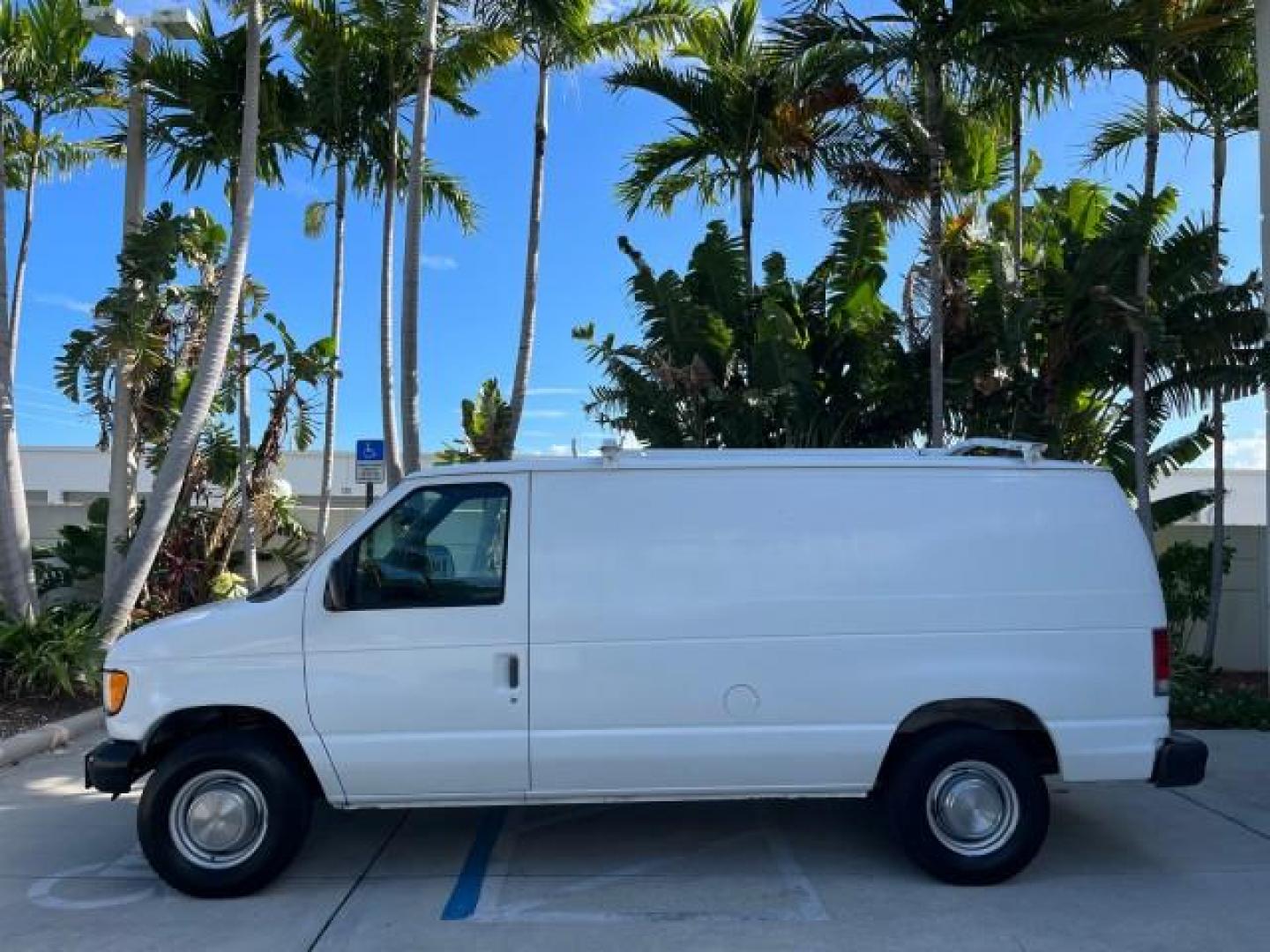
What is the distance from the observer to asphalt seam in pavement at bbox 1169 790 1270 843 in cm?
611

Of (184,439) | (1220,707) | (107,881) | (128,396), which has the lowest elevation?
(107,881)

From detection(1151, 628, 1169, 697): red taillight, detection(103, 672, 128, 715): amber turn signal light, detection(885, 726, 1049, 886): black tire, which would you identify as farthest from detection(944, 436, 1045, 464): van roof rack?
detection(103, 672, 128, 715): amber turn signal light

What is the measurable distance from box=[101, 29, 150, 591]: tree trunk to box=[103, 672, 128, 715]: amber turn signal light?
22.0ft

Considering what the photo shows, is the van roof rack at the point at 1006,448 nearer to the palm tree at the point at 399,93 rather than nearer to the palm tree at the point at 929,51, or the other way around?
the palm tree at the point at 929,51

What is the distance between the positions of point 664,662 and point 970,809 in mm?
1698

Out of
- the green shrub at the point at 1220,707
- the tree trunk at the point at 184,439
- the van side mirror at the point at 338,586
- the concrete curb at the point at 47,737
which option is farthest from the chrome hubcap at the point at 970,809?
the tree trunk at the point at 184,439

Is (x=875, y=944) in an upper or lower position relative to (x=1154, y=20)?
lower

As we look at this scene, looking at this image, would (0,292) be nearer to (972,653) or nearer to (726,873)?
(726,873)

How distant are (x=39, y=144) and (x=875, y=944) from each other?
16416 mm

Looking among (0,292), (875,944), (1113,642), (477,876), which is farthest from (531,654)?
(0,292)

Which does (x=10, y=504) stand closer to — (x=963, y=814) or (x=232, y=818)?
(x=232, y=818)

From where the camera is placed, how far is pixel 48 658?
9242 millimetres

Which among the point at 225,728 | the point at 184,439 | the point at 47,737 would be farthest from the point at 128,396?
the point at 225,728

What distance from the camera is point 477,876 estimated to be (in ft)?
17.7
